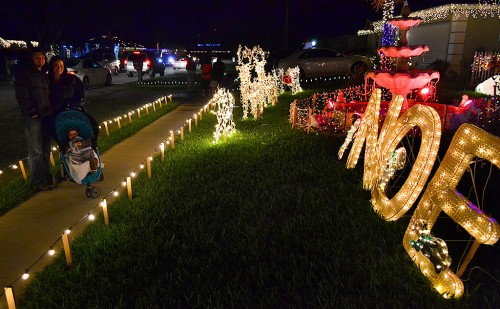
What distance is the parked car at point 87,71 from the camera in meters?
21.1

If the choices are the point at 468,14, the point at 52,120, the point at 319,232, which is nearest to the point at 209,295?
the point at 319,232

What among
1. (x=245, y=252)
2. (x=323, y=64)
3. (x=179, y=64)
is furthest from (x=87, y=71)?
(x=179, y=64)

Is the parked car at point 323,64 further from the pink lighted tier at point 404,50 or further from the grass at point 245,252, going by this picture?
the grass at point 245,252

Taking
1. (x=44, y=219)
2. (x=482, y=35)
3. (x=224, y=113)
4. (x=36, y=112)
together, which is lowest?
(x=44, y=219)

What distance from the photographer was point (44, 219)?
5.17m

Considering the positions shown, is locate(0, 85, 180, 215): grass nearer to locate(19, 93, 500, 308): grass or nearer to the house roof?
locate(19, 93, 500, 308): grass

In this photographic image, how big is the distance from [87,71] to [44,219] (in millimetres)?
18186

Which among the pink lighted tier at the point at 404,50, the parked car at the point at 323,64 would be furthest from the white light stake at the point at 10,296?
the parked car at the point at 323,64

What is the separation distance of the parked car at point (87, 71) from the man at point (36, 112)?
16.1 meters

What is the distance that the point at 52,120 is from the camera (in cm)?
614

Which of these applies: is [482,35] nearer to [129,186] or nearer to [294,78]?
[294,78]

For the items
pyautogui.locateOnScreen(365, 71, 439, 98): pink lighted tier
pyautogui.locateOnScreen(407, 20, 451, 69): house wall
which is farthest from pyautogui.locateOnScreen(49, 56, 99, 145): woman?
pyautogui.locateOnScreen(407, 20, 451, 69): house wall

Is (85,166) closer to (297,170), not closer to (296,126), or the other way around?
(297,170)

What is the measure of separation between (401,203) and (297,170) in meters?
2.47
